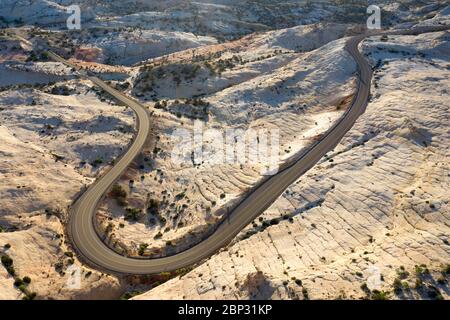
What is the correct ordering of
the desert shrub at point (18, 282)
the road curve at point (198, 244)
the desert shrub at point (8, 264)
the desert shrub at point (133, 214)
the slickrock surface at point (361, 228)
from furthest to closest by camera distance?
the desert shrub at point (133, 214) → the road curve at point (198, 244) → the desert shrub at point (8, 264) → the desert shrub at point (18, 282) → the slickrock surface at point (361, 228)

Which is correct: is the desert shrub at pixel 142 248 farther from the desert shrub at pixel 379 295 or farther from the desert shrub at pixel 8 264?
the desert shrub at pixel 379 295

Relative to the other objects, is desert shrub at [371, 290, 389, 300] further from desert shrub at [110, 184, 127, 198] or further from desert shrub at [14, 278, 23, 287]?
desert shrub at [110, 184, 127, 198]

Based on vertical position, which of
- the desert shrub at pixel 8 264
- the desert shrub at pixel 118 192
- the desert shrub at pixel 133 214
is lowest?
the desert shrub at pixel 133 214

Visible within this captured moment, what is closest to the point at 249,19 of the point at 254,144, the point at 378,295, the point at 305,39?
the point at 305,39

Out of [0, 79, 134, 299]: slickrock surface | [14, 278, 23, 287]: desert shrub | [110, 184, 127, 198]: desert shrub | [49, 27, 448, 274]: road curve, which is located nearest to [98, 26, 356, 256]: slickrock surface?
[110, 184, 127, 198]: desert shrub

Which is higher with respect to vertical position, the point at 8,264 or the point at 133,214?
the point at 8,264

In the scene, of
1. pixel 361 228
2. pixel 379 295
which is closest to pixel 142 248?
pixel 361 228

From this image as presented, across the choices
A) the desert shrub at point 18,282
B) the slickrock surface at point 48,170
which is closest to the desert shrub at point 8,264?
the slickrock surface at point 48,170

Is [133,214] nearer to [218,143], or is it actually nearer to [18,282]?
[18,282]
